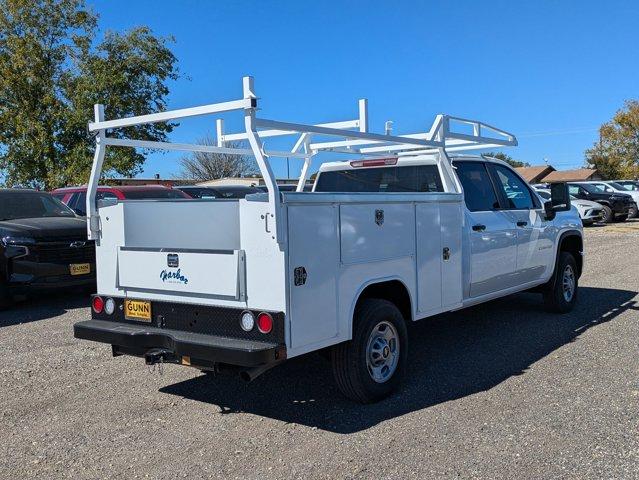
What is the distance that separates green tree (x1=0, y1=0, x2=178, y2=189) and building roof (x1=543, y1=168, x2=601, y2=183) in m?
58.5

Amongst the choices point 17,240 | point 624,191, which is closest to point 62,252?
point 17,240

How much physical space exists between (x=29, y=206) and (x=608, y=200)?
22.1 m

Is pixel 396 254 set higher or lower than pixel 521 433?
higher

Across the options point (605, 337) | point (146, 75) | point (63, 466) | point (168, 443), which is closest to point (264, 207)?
point (168, 443)

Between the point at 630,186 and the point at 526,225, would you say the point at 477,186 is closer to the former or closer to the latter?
the point at 526,225

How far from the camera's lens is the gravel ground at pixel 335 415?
13.0ft

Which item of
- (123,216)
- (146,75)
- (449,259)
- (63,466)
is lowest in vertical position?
(63,466)

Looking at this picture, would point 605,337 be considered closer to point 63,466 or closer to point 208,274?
point 208,274

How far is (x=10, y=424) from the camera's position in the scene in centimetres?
478

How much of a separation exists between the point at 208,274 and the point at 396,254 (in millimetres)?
1497

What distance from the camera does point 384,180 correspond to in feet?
21.9

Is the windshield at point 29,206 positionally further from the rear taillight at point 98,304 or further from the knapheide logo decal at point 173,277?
the knapheide logo decal at point 173,277

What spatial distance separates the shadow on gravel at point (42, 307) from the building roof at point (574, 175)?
67903 mm

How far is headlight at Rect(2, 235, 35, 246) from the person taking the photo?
8789 millimetres
